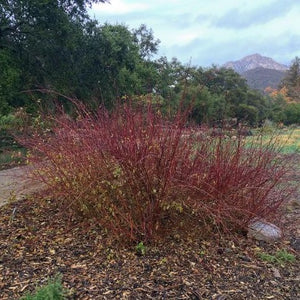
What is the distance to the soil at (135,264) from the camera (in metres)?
2.61

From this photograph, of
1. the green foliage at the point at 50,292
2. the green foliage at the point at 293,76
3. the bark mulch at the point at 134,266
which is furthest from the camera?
the green foliage at the point at 293,76

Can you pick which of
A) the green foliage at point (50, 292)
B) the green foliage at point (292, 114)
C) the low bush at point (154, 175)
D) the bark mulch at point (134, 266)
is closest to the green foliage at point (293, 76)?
the green foliage at point (292, 114)

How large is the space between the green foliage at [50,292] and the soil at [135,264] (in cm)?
8

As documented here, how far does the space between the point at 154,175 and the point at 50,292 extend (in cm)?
112

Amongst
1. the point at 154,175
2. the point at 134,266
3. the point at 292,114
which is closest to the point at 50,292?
the point at 134,266

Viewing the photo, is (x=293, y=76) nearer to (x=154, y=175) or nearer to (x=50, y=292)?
(x=154, y=175)

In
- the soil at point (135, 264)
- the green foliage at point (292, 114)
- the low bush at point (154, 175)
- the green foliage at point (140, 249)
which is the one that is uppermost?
the low bush at point (154, 175)

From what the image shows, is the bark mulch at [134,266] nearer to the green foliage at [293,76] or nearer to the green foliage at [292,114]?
the green foliage at [292,114]

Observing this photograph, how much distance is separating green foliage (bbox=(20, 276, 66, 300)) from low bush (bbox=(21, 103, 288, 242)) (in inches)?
28.3

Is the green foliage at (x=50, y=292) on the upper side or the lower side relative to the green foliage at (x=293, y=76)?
lower

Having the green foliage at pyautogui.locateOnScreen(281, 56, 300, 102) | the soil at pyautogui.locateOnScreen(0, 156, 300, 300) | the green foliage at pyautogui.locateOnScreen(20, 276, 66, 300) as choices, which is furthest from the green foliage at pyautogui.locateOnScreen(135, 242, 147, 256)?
the green foliage at pyautogui.locateOnScreen(281, 56, 300, 102)

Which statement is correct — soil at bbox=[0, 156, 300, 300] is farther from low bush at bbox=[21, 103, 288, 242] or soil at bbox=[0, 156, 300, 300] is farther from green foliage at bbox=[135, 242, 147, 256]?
low bush at bbox=[21, 103, 288, 242]

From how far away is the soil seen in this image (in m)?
2.61

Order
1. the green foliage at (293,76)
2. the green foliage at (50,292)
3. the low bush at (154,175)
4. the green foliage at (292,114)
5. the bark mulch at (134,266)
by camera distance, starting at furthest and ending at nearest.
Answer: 1. the green foliage at (293,76)
2. the green foliage at (292,114)
3. the low bush at (154,175)
4. the bark mulch at (134,266)
5. the green foliage at (50,292)
